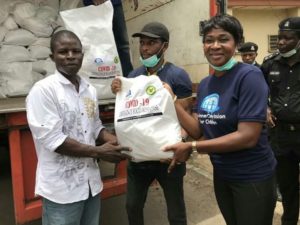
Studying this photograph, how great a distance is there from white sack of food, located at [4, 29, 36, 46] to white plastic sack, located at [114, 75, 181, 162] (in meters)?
2.04

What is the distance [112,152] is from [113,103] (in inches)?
29.9

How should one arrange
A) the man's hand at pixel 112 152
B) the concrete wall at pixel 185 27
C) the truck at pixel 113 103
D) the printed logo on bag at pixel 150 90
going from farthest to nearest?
the concrete wall at pixel 185 27, the truck at pixel 113 103, the printed logo on bag at pixel 150 90, the man's hand at pixel 112 152

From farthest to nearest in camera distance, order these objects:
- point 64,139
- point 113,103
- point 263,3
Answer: point 263,3, point 113,103, point 64,139

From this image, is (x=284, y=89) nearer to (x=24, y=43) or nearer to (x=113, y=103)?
(x=113, y=103)

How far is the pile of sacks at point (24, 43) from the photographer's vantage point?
11.8 ft

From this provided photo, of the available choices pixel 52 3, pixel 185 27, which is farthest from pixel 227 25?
pixel 52 3

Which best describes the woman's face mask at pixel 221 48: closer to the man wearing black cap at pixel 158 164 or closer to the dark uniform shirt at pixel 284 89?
the man wearing black cap at pixel 158 164

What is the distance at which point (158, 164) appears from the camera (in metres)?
2.42

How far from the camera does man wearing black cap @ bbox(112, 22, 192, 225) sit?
2381 millimetres

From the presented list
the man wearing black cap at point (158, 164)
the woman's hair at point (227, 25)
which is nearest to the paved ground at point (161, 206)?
the man wearing black cap at point (158, 164)

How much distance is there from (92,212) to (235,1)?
7.87 m

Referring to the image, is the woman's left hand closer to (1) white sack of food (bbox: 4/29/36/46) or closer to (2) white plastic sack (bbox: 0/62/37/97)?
(2) white plastic sack (bbox: 0/62/37/97)

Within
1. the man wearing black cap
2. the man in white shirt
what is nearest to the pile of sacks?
the man wearing black cap

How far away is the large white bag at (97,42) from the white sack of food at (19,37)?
1171mm
